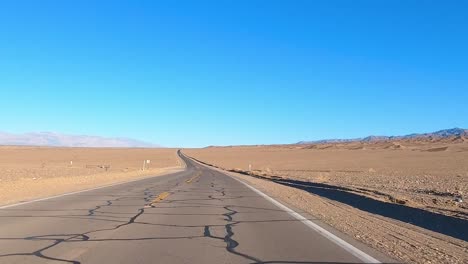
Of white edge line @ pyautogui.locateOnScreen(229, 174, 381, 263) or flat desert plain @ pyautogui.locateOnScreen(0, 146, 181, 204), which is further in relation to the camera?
flat desert plain @ pyautogui.locateOnScreen(0, 146, 181, 204)

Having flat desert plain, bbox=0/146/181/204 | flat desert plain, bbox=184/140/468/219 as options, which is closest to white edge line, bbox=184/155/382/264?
flat desert plain, bbox=184/140/468/219

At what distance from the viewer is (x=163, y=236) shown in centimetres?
1101

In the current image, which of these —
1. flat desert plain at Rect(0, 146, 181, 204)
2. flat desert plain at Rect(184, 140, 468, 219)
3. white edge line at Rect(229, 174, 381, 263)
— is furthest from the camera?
flat desert plain at Rect(0, 146, 181, 204)

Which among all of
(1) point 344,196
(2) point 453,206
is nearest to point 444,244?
(2) point 453,206

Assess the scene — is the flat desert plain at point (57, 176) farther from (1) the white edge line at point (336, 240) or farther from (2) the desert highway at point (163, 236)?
(1) the white edge line at point (336, 240)

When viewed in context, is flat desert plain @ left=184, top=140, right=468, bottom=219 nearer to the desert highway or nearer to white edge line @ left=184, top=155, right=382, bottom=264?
white edge line @ left=184, top=155, right=382, bottom=264

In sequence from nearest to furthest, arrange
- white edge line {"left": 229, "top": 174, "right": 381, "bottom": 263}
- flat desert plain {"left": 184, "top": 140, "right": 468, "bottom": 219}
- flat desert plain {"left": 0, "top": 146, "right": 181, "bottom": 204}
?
white edge line {"left": 229, "top": 174, "right": 381, "bottom": 263}, flat desert plain {"left": 184, "top": 140, "right": 468, "bottom": 219}, flat desert plain {"left": 0, "top": 146, "right": 181, "bottom": 204}

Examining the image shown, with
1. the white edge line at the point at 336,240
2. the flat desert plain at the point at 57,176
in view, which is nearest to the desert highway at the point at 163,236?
the white edge line at the point at 336,240

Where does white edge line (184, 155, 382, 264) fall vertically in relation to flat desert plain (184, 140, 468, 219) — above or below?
below

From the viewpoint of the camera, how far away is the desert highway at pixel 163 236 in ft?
28.6

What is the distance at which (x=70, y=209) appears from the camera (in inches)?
639

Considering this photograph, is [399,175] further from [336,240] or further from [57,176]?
[336,240]

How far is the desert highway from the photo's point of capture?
8.73m

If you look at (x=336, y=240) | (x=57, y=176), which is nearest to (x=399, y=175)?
(x=57, y=176)
